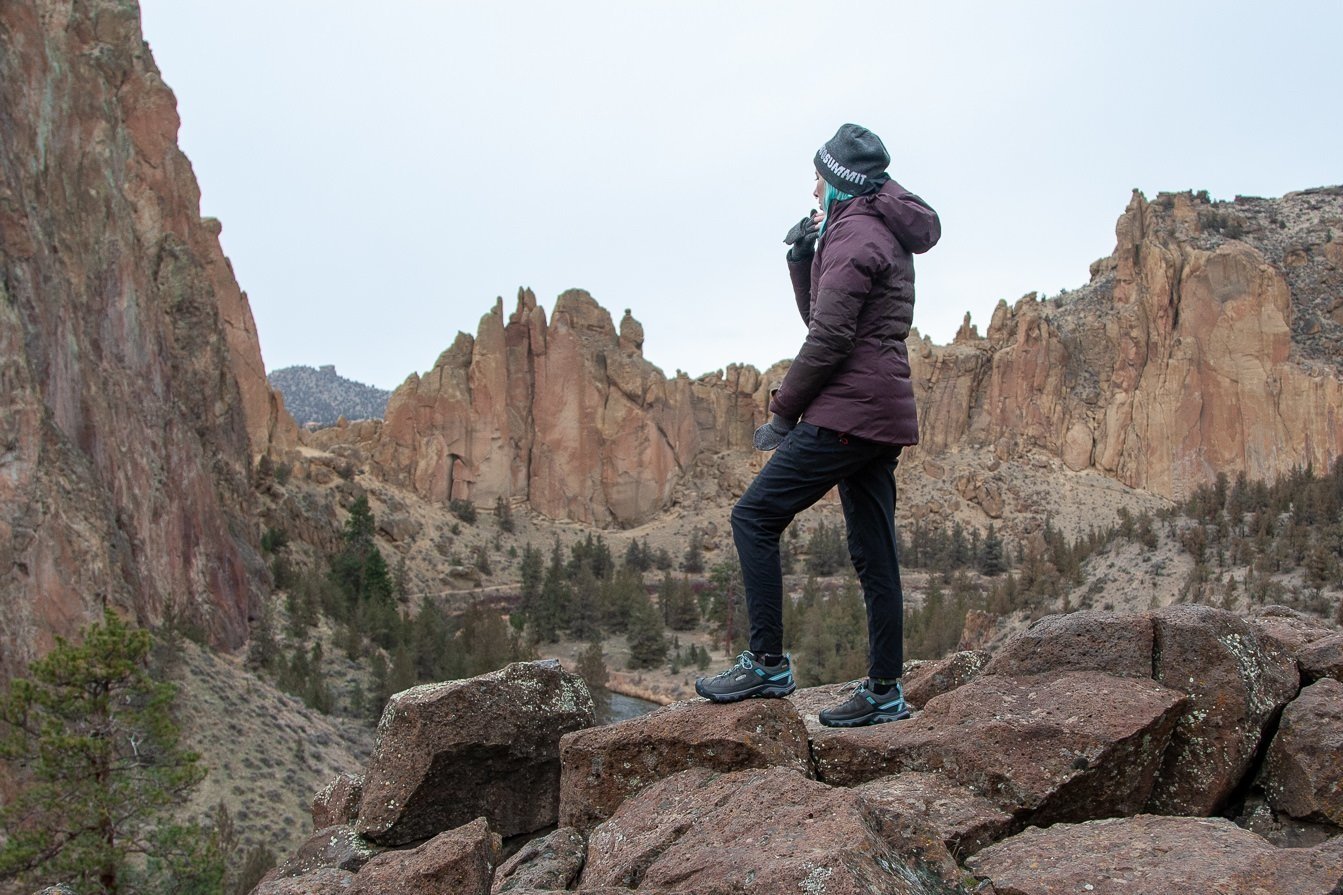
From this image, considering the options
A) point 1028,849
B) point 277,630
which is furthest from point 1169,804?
point 277,630

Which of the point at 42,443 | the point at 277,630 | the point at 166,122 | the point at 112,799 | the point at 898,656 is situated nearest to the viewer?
the point at 898,656

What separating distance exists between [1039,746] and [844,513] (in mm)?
1198

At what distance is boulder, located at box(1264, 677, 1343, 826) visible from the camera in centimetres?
372

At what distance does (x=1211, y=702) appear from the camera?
406 cm

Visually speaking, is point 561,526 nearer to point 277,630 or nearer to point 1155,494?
point 277,630

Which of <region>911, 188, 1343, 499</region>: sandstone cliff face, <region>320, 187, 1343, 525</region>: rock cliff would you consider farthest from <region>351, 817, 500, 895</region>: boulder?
<region>911, 188, 1343, 499</region>: sandstone cliff face

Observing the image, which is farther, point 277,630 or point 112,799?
point 277,630

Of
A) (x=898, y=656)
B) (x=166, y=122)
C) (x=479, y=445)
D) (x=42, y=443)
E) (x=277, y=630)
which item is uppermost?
(x=166, y=122)

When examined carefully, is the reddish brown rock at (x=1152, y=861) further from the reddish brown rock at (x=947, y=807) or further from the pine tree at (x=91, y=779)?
the pine tree at (x=91, y=779)

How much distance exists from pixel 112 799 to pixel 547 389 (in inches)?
2672

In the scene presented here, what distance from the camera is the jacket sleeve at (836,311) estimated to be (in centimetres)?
407

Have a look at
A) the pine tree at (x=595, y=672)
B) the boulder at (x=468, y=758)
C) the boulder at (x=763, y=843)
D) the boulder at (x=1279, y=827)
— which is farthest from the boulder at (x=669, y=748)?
the pine tree at (x=595, y=672)

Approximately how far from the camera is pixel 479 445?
7431 centimetres

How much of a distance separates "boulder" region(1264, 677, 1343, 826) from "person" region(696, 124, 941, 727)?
151 cm
